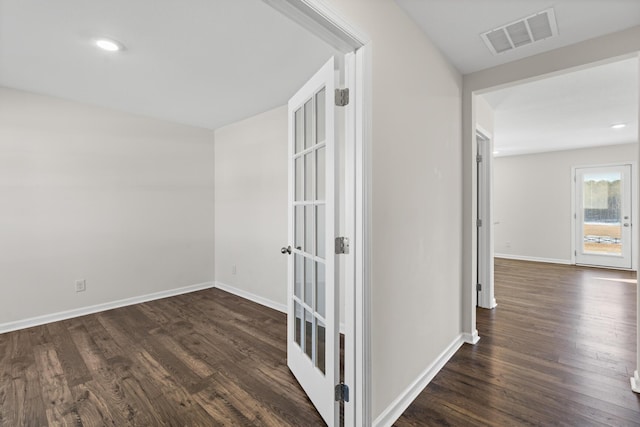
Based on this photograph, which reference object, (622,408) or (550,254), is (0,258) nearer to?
(622,408)

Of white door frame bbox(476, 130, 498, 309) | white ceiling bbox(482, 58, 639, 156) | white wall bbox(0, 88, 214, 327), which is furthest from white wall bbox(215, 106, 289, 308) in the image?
white ceiling bbox(482, 58, 639, 156)

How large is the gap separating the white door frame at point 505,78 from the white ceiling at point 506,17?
0.23 feet

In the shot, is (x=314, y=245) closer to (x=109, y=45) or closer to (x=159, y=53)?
(x=159, y=53)

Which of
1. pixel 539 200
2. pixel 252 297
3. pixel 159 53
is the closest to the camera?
pixel 159 53

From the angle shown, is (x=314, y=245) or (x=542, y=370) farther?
(x=542, y=370)

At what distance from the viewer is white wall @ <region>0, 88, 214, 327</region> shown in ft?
9.98

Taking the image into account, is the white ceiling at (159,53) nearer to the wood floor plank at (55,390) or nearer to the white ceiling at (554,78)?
the white ceiling at (554,78)

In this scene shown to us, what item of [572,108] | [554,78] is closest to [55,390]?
[554,78]

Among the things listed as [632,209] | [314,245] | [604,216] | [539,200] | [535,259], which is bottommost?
[535,259]

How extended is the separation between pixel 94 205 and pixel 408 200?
141 inches

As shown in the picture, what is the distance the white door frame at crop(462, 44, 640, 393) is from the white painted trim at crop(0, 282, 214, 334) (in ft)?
11.9

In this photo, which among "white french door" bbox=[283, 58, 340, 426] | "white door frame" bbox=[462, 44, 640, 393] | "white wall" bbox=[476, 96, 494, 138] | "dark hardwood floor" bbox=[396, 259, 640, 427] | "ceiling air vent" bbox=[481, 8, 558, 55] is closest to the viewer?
"white french door" bbox=[283, 58, 340, 426]

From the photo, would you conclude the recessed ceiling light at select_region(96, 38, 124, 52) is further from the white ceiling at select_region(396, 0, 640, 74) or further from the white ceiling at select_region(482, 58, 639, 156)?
the white ceiling at select_region(482, 58, 639, 156)

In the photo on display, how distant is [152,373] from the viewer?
7.32ft
